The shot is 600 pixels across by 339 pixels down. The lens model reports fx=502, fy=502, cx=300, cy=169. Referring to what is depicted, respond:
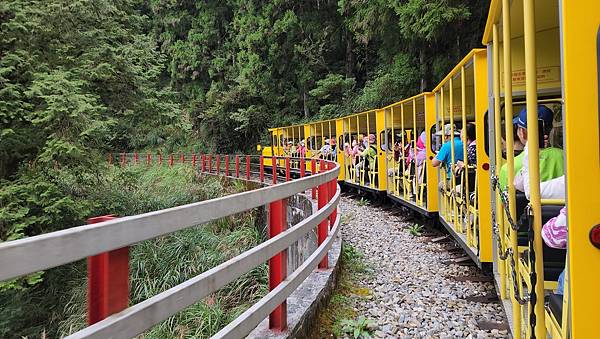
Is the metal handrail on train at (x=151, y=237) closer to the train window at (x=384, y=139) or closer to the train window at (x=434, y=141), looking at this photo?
the train window at (x=434, y=141)

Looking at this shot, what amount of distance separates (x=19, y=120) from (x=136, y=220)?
33.3ft

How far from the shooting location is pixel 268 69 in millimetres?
35969

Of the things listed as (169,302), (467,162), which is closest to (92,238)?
(169,302)

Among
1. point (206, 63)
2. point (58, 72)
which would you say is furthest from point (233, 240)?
point (206, 63)

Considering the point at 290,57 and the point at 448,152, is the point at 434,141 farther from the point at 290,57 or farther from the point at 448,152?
the point at 290,57

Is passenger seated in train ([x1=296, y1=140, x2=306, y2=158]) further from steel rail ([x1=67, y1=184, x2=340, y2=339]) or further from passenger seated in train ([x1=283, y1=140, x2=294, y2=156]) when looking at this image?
steel rail ([x1=67, y1=184, x2=340, y2=339])

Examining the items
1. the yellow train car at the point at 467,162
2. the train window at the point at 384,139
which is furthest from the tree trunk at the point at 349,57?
the yellow train car at the point at 467,162

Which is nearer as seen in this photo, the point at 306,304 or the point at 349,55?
the point at 306,304

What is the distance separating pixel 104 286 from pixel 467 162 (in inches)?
217

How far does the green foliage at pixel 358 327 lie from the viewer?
392 centimetres

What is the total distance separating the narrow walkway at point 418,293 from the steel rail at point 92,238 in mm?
2408

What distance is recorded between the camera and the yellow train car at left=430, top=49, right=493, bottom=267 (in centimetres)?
536

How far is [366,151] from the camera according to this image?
13.8 m

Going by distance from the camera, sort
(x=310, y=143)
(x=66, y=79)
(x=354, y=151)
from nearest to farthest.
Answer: (x=66, y=79) → (x=354, y=151) → (x=310, y=143)
